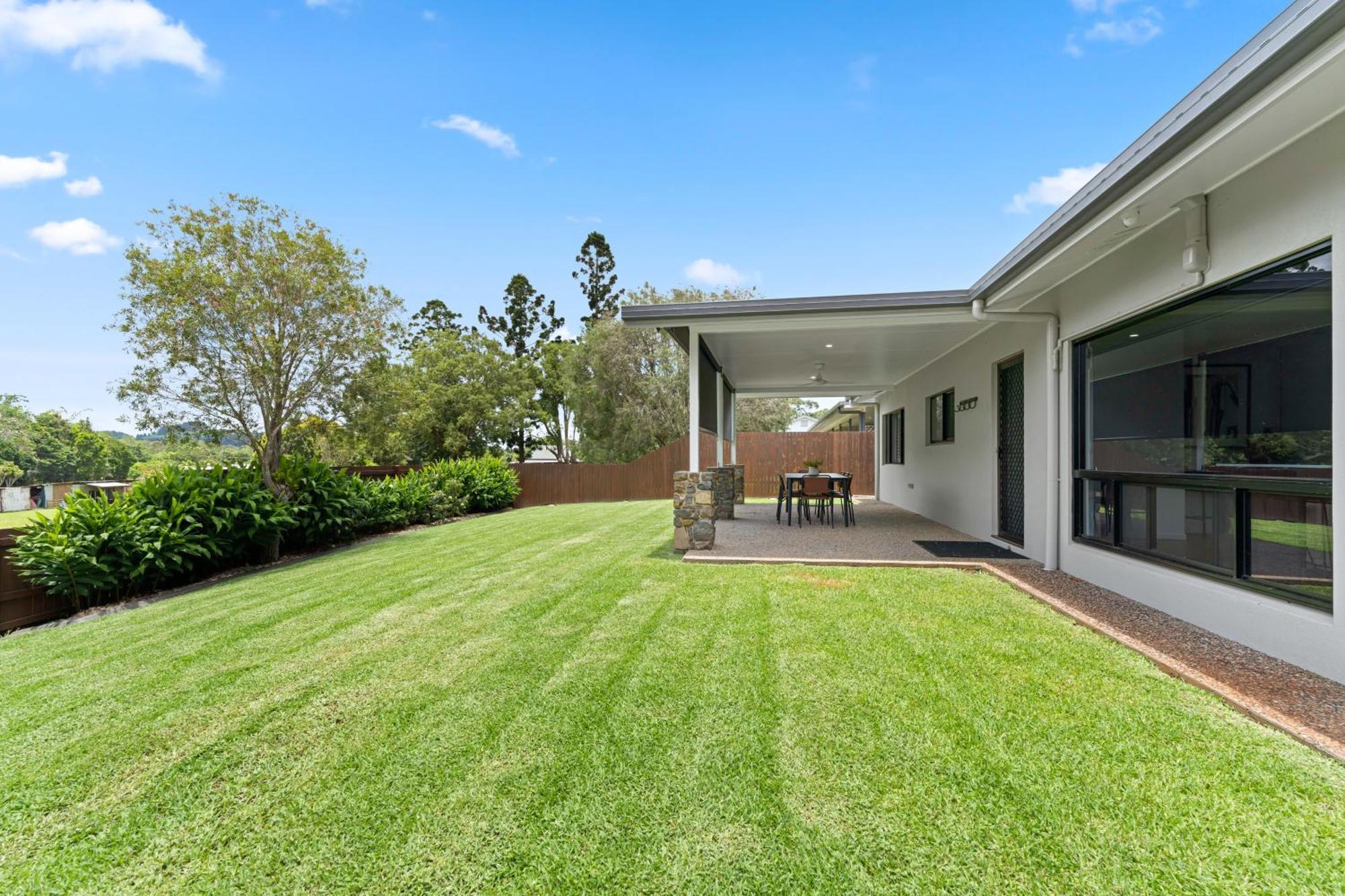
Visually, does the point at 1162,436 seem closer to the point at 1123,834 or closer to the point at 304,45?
the point at 1123,834

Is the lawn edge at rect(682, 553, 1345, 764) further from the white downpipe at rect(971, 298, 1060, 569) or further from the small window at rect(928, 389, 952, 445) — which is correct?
the small window at rect(928, 389, 952, 445)

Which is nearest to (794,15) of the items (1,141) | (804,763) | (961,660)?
(961,660)

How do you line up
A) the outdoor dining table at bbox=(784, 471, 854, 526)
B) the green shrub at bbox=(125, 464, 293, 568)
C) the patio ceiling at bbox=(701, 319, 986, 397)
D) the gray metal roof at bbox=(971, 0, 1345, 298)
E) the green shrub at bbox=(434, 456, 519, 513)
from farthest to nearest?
the green shrub at bbox=(434, 456, 519, 513), the outdoor dining table at bbox=(784, 471, 854, 526), the patio ceiling at bbox=(701, 319, 986, 397), the green shrub at bbox=(125, 464, 293, 568), the gray metal roof at bbox=(971, 0, 1345, 298)

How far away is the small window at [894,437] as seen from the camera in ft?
38.9

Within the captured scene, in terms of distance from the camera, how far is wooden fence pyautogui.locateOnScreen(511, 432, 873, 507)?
15.9 m

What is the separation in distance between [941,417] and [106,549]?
35.1ft

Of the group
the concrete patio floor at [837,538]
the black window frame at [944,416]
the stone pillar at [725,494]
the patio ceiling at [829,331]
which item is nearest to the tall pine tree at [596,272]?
the patio ceiling at [829,331]

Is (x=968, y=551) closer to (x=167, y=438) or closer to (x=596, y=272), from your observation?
(x=167, y=438)

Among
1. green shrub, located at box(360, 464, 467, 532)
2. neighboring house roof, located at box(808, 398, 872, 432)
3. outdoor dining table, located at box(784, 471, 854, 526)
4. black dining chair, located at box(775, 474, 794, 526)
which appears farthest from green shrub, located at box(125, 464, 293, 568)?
neighboring house roof, located at box(808, 398, 872, 432)

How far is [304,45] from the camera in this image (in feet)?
26.4

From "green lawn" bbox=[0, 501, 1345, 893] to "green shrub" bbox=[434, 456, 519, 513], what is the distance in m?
8.94

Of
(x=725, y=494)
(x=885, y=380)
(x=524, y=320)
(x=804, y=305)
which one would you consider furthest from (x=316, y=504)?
(x=524, y=320)

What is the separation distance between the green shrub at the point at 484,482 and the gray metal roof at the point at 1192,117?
10.9 meters

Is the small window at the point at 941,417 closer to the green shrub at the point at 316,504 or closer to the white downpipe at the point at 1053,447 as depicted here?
the white downpipe at the point at 1053,447
